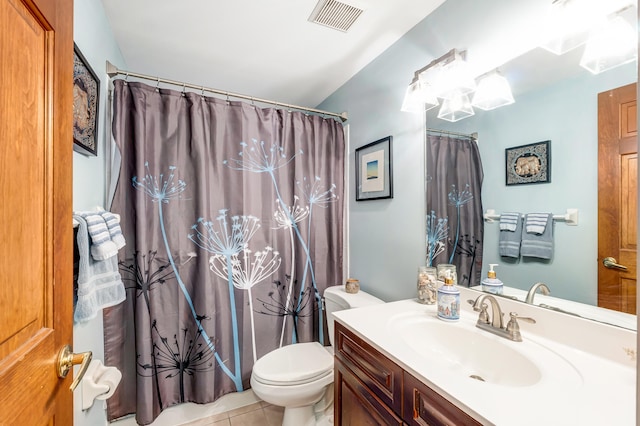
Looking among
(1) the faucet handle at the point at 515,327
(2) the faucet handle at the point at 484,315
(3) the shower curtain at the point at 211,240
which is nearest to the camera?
(1) the faucet handle at the point at 515,327

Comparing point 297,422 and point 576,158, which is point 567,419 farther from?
point 297,422

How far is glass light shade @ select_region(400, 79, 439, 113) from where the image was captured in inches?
55.7

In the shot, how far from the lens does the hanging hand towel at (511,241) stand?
111 centimetres

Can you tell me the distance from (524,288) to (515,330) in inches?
7.7

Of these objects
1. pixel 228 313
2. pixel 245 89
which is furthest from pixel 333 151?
pixel 228 313

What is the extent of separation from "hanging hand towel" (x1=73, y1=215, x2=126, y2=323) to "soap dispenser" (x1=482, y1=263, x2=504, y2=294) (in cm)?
155

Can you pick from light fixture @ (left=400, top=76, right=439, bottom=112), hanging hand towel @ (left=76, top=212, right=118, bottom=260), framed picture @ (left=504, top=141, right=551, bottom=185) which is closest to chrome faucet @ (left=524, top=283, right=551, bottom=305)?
framed picture @ (left=504, top=141, right=551, bottom=185)

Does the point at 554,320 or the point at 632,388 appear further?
the point at 554,320

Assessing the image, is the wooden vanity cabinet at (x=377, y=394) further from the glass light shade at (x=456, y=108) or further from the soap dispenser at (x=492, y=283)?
the glass light shade at (x=456, y=108)

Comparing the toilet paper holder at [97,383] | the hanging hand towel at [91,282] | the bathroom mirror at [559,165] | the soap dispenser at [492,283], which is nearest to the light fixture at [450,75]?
the bathroom mirror at [559,165]

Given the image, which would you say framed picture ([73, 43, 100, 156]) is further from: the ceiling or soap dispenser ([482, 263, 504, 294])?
soap dispenser ([482, 263, 504, 294])

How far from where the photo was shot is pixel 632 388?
2.27ft

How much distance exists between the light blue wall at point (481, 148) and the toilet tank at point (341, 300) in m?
0.10

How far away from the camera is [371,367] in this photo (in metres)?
0.99
